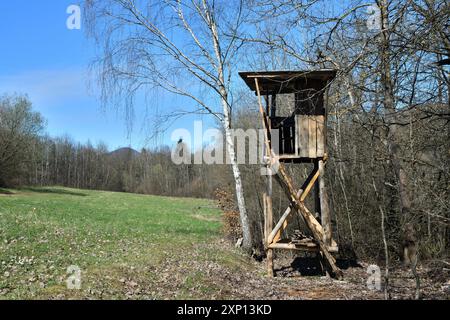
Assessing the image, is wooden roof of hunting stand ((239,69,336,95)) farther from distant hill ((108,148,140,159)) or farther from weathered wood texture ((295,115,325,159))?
distant hill ((108,148,140,159))

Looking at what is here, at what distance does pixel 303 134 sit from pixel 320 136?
43 centimetres

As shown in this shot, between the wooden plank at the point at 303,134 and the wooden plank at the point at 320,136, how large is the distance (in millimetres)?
271

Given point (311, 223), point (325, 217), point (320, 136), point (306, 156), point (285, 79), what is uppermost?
point (285, 79)

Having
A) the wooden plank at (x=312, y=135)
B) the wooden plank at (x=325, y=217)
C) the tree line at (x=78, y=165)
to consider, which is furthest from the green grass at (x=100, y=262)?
the tree line at (x=78, y=165)

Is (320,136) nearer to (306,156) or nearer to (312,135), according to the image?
(312,135)

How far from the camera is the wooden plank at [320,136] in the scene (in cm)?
1015

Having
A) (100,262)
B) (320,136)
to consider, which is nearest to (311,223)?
(320,136)

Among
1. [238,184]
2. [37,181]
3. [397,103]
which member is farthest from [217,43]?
[37,181]

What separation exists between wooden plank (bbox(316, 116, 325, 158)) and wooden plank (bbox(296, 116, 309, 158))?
27 cm

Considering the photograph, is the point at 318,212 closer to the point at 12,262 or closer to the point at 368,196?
the point at 368,196

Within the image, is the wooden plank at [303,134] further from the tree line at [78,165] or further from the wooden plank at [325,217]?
the tree line at [78,165]

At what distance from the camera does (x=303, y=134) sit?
Result: 10148 mm

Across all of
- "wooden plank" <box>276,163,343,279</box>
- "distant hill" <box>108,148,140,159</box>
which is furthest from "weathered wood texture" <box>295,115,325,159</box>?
"distant hill" <box>108,148,140,159</box>

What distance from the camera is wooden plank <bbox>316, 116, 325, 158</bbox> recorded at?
10.1 m
